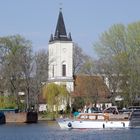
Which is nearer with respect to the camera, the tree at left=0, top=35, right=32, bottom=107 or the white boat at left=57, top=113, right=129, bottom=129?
the white boat at left=57, top=113, right=129, bottom=129

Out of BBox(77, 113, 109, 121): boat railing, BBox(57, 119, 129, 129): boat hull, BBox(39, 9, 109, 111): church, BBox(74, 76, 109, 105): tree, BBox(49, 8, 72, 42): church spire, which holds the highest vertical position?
BBox(49, 8, 72, 42): church spire

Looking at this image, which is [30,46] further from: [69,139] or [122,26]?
[69,139]

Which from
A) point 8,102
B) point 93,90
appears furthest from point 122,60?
point 8,102

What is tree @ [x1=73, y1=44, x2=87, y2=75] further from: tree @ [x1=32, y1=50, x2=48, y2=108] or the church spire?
tree @ [x1=32, y1=50, x2=48, y2=108]

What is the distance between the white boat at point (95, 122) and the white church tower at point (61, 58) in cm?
4998

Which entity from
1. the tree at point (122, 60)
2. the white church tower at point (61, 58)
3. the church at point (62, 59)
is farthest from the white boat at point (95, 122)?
the white church tower at point (61, 58)

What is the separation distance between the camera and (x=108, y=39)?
120m

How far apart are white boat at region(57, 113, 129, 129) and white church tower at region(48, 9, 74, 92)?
164ft

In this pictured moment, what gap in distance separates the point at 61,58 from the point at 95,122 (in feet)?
175

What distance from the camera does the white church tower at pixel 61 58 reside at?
5527 inches

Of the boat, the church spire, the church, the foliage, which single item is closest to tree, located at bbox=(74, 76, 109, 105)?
the church

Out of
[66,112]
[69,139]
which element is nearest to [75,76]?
[66,112]

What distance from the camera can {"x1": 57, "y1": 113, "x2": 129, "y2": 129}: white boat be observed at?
8894 centimetres

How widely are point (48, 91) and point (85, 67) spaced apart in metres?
8.10
